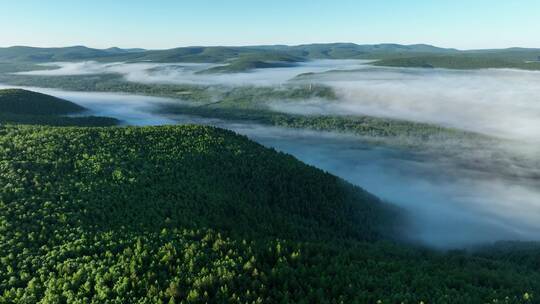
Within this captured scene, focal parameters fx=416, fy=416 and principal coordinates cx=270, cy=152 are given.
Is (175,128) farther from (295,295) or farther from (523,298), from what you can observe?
(523,298)

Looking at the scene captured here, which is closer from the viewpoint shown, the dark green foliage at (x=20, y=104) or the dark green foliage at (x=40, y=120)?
the dark green foliage at (x=40, y=120)

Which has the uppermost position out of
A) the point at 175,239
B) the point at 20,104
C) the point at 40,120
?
the point at 20,104

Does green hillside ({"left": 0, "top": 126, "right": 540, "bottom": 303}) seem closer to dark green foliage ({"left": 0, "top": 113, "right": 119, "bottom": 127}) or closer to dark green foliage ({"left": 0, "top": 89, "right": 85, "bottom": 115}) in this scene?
dark green foliage ({"left": 0, "top": 113, "right": 119, "bottom": 127})

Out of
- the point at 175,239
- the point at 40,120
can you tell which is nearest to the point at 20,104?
the point at 40,120

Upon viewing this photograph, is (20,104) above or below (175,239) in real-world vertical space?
above

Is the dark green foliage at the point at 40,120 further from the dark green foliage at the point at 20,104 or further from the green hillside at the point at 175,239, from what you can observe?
the green hillside at the point at 175,239

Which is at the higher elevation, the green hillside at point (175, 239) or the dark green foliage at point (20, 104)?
the dark green foliage at point (20, 104)

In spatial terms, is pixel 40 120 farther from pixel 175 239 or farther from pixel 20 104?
pixel 175 239

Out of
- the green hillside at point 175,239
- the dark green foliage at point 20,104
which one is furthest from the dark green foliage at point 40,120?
the green hillside at point 175,239
